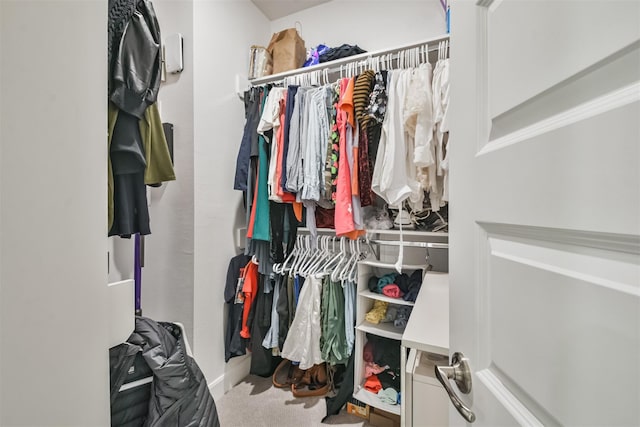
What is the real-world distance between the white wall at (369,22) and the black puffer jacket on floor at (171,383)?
208 centimetres

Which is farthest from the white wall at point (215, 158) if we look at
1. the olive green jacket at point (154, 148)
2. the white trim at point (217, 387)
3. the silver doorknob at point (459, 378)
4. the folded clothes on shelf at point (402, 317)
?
the silver doorknob at point (459, 378)

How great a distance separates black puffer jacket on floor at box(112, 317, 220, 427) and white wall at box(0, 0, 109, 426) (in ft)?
1.10

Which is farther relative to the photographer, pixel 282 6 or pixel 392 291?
pixel 282 6

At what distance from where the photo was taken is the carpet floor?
1.53 m

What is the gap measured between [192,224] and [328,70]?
128 centimetres

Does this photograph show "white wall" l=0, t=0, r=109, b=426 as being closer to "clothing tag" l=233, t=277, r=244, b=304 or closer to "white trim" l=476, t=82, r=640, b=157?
"white trim" l=476, t=82, r=640, b=157

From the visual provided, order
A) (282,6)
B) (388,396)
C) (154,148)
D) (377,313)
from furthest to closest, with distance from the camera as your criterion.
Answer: (282,6)
(377,313)
(388,396)
(154,148)

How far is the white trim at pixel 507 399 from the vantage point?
0.35m

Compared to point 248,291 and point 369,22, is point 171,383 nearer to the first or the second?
point 248,291

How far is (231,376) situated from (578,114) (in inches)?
84.8

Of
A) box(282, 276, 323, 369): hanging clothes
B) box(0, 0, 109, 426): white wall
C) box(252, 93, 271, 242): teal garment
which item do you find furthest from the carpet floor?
box(0, 0, 109, 426): white wall

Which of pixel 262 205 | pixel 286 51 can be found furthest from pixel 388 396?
pixel 286 51

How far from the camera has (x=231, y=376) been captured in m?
1.86

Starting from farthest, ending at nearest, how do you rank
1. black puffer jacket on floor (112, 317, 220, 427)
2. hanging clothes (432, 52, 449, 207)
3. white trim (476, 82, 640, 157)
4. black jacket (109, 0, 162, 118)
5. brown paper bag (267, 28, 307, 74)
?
1. brown paper bag (267, 28, 307, 74)
2. hanging clothes (432, 52, 449, 207)
3. black puffer jacket on floor (112, 317, 220, 427)
4. black jacket (109, 0, 162, 118)
5. white trim (476, 82, 640, 157)
